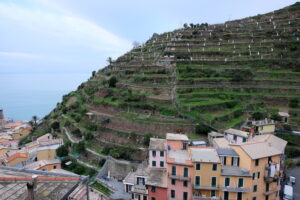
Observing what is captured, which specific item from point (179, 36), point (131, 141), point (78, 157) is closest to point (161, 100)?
point (131, 141)

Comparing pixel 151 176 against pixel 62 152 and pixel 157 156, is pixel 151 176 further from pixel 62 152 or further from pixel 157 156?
pixel 62 152

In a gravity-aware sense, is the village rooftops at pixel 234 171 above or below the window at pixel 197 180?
above

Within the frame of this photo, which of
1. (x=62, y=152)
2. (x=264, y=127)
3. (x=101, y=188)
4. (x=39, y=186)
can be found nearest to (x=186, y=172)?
(x=101, y=188)

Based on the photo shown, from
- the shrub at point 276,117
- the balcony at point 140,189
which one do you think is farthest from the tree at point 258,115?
the balcony at point 140,189

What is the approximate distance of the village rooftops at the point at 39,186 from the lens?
5508 millimetres

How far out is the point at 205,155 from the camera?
1609 cm

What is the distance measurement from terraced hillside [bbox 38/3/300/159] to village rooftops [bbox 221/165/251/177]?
9.94m

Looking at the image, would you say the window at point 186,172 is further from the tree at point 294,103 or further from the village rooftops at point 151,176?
the tree at point 294,103

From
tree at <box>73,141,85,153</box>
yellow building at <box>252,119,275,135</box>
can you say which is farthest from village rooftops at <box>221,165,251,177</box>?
tree at <box>73,141,85,153</box>

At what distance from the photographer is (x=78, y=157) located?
27125 millimetres

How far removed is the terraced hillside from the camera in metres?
27.2

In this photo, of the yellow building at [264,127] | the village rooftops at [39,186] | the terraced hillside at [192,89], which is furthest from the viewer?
the terraced hillside at [192,89]

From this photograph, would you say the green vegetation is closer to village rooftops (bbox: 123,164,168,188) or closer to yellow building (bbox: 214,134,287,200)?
village rooftops (bbox: 123,164,168,188)

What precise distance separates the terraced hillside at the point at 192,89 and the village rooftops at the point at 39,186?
18.1m
